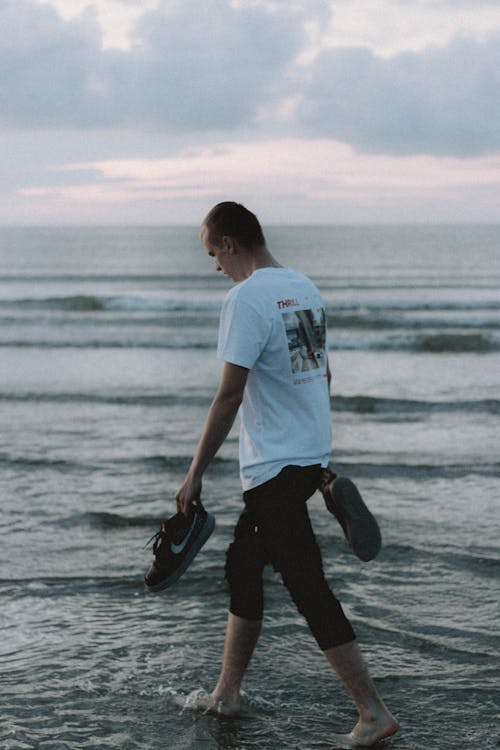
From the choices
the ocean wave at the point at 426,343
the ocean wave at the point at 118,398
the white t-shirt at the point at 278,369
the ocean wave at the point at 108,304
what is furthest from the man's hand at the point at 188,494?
the ocean wave at the point at 108,304

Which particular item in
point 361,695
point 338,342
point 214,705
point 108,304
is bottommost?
point 214,705

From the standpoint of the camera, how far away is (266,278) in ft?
10.4

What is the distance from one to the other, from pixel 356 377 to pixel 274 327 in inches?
447

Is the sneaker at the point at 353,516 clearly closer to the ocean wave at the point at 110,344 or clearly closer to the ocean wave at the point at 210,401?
the ocean wave at the point at 210,401

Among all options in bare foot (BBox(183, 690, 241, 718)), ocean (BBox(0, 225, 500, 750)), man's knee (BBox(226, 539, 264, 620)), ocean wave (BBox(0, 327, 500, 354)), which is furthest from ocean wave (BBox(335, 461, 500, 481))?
ocean wave (BBox(0, 327, 500, 354))

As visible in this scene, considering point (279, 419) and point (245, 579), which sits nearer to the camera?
point (279, 419)

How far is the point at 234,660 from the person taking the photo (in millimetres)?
3486

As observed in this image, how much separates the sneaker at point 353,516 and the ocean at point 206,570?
714mm

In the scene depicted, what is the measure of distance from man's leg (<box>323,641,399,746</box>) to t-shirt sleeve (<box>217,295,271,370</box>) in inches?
40.7

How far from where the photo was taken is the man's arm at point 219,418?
3107mm

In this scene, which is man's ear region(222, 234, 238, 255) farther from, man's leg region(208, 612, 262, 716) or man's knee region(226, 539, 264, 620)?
man's leg region(208, 612, 262, 716)

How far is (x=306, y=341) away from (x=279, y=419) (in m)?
0.29

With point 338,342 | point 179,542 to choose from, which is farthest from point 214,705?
point 338,342

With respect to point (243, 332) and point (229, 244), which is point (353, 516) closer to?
point (243, 332)
